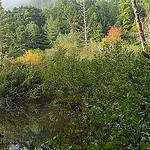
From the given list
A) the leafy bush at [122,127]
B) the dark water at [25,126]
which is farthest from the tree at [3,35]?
the leafy bush at [122,127]

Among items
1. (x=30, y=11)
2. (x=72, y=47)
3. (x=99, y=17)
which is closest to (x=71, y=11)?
(x=99, y=17)

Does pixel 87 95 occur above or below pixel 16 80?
above

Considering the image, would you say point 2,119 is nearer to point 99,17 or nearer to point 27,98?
point 27,98

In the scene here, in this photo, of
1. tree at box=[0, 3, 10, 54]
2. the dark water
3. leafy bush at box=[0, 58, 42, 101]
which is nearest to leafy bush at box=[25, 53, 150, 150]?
the dark water

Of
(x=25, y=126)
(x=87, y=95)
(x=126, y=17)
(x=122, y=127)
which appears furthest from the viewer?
(x=126, y=17)

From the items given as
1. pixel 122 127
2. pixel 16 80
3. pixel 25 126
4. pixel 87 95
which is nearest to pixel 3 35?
pixel 16 80

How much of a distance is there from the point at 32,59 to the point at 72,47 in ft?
16.9

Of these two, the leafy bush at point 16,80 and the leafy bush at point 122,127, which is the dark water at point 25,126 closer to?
the leafy bush at point 16,80

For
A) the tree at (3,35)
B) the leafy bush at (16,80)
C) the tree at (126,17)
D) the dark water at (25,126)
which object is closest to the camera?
the dark water at (25,126)

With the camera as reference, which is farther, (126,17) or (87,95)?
(126,17)

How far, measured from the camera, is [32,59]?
20172mm

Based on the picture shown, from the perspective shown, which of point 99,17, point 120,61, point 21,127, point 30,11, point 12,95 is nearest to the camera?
point 21,127

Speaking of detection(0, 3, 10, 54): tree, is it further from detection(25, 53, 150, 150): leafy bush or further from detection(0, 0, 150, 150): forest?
detection(25, 53, 150, 150): leafy bush

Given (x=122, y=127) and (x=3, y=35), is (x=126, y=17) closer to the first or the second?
(x=3, y=35)
